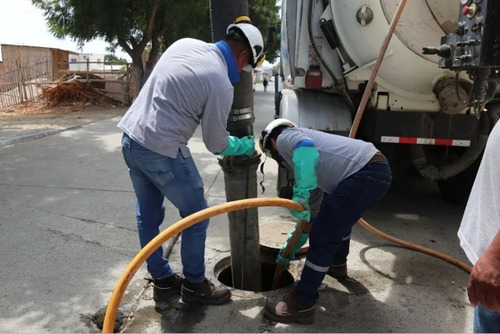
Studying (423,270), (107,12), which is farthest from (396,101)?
(107,12)

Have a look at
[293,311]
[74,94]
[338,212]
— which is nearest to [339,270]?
[293,311]

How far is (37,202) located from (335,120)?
3264 millimetres

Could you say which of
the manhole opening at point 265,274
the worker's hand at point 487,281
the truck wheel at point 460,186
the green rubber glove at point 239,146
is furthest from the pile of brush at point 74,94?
the worker's hand at point 487,281

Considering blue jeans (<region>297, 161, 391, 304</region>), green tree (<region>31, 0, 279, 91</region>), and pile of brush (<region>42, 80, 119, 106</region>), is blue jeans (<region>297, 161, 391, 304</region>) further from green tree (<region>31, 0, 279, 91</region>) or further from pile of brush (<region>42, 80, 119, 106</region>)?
pile of brush (<region>42, 80, 119, 106</region>)

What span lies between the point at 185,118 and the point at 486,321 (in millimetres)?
1765

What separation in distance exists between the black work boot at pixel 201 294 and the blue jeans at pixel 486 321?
1.62 meters

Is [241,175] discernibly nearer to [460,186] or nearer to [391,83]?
[391,83]

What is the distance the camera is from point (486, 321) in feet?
5.36

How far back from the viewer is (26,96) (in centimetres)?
1681

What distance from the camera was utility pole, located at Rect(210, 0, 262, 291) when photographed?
2.71m

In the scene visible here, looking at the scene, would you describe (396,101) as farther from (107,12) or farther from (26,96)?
(26,96)

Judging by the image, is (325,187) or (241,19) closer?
(241,19)

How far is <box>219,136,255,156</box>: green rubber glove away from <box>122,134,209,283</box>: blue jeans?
9.5 inches

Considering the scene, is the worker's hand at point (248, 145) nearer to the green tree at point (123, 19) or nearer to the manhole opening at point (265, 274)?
the manhole opening at point (265, 274)
